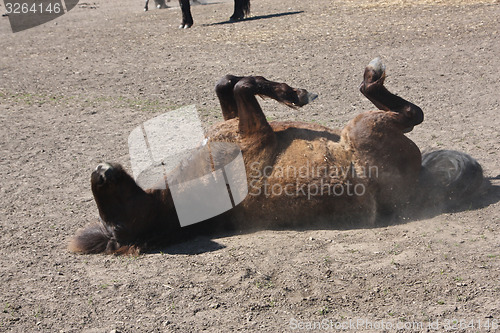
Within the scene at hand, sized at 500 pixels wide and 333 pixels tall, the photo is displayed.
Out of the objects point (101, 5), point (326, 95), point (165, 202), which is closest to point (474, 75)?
point (326, 95)

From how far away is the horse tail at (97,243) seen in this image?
4.18m

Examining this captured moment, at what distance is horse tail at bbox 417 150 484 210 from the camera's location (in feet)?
14.3

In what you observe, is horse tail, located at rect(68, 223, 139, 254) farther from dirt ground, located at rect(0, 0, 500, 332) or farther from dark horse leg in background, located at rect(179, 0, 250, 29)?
dark horse leg in background, located at rect(179, 0, 250, 29)

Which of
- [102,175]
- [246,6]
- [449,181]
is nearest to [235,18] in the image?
[246,6]

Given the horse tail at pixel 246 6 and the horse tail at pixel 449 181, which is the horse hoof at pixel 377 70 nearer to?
the horse tail at pixel 449 181

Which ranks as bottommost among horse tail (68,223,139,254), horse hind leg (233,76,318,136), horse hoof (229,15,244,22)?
horse tail (68,223,139,254)

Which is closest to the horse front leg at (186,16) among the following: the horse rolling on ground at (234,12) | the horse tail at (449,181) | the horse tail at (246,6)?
the horse rolling on ground at (234,12)

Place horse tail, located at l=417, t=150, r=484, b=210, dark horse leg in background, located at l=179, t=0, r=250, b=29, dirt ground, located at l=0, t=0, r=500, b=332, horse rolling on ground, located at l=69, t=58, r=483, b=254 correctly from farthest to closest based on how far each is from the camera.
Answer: dark horse leg in background, located at l=179, t=0, r=250, b=29
horse tail, located at l=417, t=150, r=484, b=210
horse rolling on ground, located at l=69, t=58, r=483, b=254
dirt ground, located at l=0, t=0, r=500, b=332

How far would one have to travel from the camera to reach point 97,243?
422cm

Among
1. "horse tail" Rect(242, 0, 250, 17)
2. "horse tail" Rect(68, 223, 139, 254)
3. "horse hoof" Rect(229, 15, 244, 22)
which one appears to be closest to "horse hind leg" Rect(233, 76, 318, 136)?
"horse tail" Rect(68, 223, 139, 254)

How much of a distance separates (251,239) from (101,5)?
56.5 feet

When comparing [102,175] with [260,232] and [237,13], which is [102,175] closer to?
[260,232]

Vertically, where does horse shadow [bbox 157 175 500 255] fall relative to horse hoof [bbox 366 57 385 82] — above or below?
below

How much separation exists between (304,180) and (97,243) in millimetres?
1594
